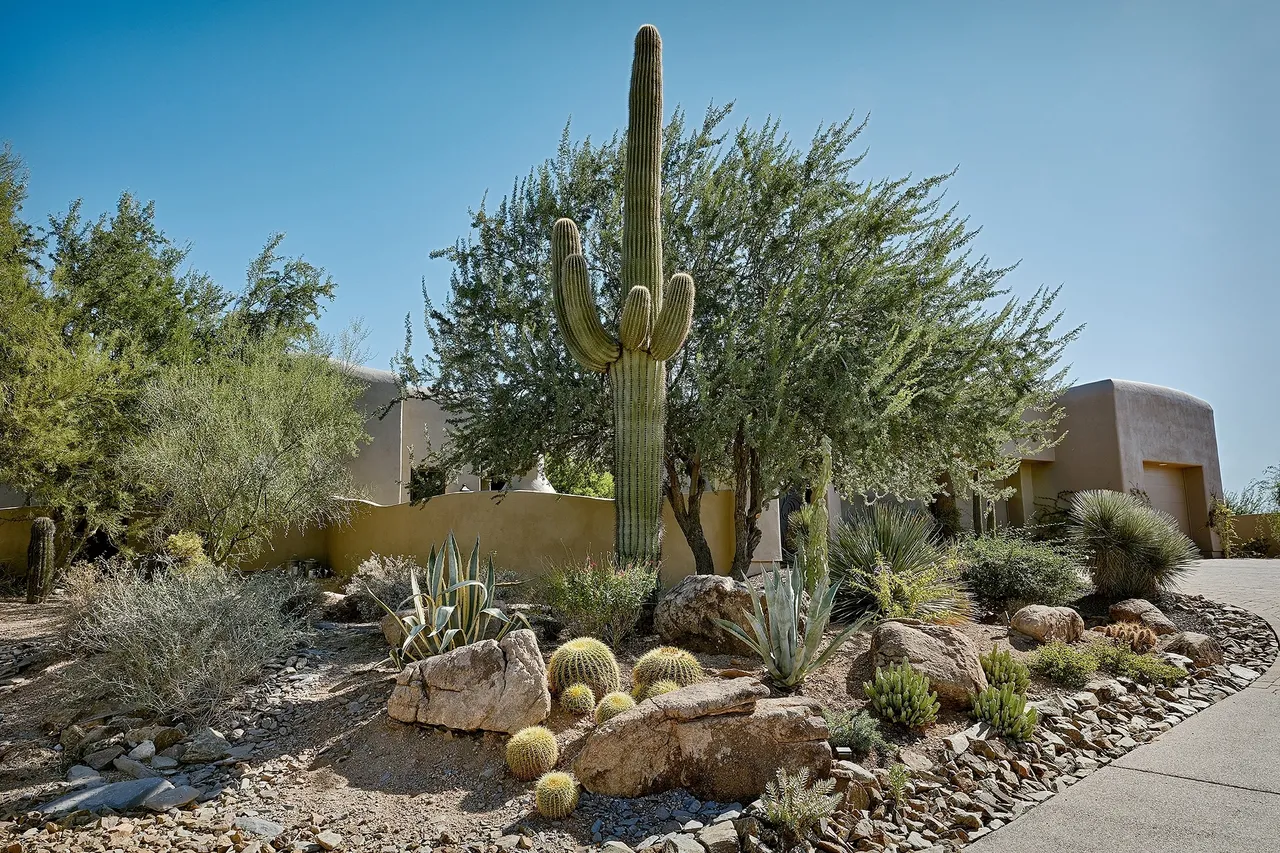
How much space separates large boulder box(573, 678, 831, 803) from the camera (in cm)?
539

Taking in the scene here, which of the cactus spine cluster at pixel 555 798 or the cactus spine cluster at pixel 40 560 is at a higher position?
the cactus spine cluster at pixel 40 560

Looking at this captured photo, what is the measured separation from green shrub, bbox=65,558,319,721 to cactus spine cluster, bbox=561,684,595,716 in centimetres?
289

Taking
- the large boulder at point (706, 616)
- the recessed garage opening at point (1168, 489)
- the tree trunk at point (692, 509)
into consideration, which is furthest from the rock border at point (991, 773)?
the recessed garage opening at point (1168, 489)

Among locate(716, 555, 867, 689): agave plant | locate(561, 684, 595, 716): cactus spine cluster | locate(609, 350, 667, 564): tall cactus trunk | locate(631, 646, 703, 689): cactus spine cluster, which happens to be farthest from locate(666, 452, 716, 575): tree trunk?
locate(561, 684, 595, 716): cactus spine cluster

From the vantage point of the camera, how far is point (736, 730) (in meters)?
5.52

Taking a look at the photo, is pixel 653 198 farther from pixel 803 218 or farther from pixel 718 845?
pixel 718 845

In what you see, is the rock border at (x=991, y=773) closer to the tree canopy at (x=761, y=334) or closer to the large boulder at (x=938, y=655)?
the large boulder at (x=938, y=655)

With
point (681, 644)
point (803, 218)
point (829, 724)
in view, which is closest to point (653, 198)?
point (803, 218)

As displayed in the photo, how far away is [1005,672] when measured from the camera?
283 inches

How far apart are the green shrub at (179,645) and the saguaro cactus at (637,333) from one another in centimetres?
385

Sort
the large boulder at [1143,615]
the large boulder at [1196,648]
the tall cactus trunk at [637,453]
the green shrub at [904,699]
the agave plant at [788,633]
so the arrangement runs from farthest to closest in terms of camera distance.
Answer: the large boulder at [1143,615] < the tall cactus trunk at [637,453] < the large boulder at [1196,648] < the agave plant at [788,633] < the green shrub at [904,699]

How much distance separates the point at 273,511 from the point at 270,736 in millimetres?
6000

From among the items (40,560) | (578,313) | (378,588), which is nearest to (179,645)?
(378,588)

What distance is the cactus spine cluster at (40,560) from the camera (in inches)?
500
